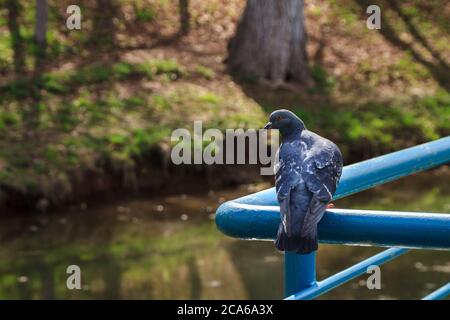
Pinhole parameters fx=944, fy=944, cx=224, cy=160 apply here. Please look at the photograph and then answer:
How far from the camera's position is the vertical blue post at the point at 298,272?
5.53ft

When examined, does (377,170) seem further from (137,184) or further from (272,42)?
(272,42)

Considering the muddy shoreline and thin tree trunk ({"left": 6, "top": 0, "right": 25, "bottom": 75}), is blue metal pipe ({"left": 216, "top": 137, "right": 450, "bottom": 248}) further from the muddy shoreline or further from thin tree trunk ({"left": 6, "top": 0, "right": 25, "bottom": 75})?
thin tree trunk ({"left": 6, "top": 0, "right": 25, "bottom": 75})

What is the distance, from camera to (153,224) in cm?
952

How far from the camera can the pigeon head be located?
2.55m

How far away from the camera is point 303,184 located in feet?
6.33

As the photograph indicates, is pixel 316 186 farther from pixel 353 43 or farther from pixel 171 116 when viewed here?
pixel 353 43

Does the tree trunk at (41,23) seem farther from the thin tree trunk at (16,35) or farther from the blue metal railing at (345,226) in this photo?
the blue metal railing at (345,226)

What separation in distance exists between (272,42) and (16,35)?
11.2 feet

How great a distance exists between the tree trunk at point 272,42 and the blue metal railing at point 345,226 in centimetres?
1088

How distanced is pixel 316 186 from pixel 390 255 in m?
0.34

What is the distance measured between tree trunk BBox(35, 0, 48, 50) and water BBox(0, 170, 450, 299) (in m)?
3.30

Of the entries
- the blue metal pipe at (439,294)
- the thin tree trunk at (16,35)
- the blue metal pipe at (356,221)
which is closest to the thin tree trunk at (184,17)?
the thin tree trunk at (16,35)

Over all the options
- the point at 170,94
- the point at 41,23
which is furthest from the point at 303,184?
the point at 41,23

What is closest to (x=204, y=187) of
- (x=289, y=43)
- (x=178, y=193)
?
(x=178, y=193)
